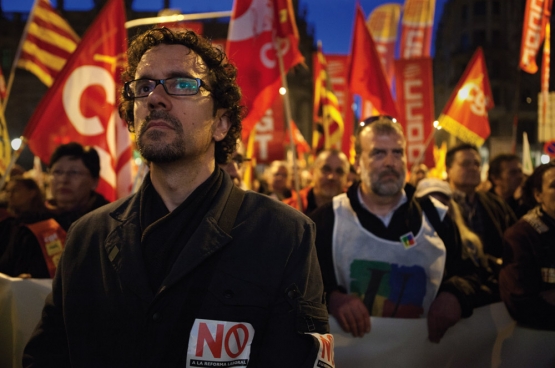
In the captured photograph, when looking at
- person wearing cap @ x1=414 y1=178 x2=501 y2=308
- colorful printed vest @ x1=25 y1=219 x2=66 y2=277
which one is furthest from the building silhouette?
colorful printed vest @ x1=25 y1=219 x2=66 y2=277

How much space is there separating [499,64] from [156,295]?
52726 mm

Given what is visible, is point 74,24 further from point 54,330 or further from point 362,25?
point 54,330

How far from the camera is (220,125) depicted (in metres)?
2.14

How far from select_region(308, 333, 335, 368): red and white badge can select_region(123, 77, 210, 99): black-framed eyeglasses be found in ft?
3.10

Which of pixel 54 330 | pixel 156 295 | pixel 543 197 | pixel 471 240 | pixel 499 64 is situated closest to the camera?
pixel 156 295

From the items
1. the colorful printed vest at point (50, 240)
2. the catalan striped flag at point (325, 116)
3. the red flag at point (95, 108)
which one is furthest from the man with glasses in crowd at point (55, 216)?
the catalan striped flag at point (325, 116)

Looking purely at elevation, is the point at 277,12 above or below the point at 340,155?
above

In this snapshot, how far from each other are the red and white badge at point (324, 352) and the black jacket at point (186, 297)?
0.06ft

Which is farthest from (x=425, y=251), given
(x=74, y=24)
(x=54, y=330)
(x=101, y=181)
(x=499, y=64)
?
(x=499, y=64)

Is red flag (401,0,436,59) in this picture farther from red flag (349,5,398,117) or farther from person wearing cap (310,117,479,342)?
person wearing cap (310,117,479,342)

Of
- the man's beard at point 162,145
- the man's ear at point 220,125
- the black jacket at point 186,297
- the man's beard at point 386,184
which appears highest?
the man's ear at point 220,125

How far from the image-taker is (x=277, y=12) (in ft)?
17.0

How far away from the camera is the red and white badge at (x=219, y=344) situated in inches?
65.7

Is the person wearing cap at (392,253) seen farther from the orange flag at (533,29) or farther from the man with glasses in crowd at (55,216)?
the orange flag at (533,29)
